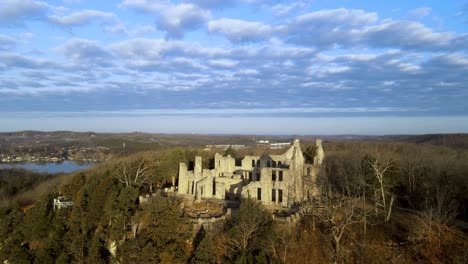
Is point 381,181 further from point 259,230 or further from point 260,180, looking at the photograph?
point 259,230

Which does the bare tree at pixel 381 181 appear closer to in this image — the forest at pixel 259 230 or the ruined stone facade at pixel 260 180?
the forest at pixel 259 230

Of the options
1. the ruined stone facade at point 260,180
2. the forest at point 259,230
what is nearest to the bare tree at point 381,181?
the forest at point 259,230

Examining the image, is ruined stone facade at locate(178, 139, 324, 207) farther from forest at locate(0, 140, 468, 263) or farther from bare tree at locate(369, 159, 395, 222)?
bare tree at locate(369, 159, 395, 222)

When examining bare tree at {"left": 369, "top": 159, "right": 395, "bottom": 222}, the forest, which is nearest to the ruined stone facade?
the forest

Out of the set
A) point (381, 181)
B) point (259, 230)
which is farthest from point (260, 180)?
point (381, 181)

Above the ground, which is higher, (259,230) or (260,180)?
(260,180)
